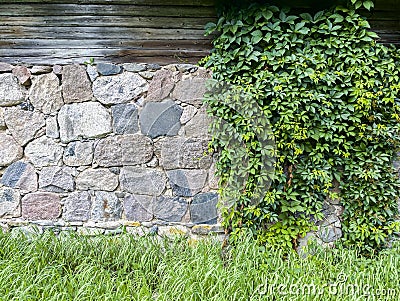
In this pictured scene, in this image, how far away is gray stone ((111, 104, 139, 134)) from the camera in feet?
9.55

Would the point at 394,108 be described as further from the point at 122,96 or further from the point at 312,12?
the point at 122,96

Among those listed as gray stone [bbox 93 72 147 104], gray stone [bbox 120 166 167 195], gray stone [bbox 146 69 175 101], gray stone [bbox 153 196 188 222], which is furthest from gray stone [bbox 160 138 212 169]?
gray stone [bbox 93 72 147 104]

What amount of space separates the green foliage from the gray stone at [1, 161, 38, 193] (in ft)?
5.19

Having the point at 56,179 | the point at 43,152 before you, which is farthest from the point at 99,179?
the point at 43,152

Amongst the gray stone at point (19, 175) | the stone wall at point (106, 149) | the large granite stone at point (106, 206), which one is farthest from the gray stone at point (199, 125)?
the gray stone at point (19, 175)

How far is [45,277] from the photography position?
2240 mm

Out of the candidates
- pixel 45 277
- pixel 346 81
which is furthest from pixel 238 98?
pixel 45 277

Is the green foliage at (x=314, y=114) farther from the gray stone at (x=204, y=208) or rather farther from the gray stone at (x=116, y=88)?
the gray stone at (x=116, y=88)

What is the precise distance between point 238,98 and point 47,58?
1639mm

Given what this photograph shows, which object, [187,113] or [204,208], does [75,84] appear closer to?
[187,113]

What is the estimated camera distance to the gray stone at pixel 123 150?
2922mm

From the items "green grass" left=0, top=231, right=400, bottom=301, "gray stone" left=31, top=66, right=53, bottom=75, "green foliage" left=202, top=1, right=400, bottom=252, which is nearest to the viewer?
"green grass" left=0, top=231, right=400, bottom=301

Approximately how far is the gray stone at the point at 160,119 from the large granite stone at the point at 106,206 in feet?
2.04

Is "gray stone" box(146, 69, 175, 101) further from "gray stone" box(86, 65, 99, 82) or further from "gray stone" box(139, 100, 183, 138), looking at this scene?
"gray stone" box(86, 65, 99, 82)
